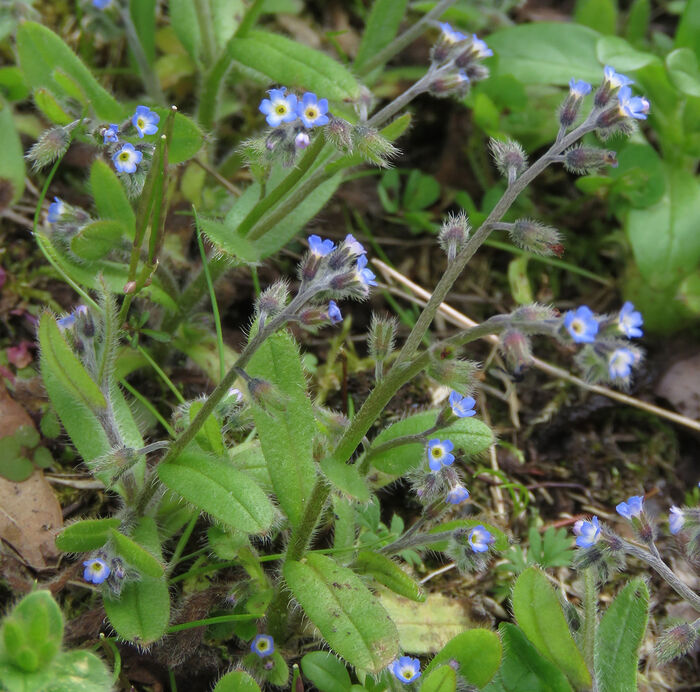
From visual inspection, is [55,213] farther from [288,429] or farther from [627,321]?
[627,321]

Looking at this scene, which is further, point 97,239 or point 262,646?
point 97,239

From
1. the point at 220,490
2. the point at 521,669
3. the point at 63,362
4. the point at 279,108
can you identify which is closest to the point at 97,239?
the point at 63,362

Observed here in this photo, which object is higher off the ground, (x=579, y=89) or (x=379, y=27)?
(x=579, y=89)

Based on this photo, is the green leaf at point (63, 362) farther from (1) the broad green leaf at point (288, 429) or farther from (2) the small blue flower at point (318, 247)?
(2) the small blue flower at point (318, 247)

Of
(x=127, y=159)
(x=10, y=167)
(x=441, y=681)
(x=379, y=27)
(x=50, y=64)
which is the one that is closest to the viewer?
(x=441, y=681)

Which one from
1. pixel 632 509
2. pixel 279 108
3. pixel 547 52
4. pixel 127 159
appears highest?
pixel 279 108

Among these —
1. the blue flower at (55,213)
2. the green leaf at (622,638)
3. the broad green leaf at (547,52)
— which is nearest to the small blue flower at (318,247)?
the blue flower at (55,213)

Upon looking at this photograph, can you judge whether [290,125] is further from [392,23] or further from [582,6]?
[582,6]
